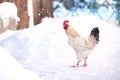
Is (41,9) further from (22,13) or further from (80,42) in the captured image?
(80,42)

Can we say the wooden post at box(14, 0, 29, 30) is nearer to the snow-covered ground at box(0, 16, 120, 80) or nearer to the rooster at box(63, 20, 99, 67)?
the snow-covered ground at box(0, 16, 120, 80)

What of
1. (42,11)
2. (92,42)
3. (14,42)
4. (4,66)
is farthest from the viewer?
(42,11)

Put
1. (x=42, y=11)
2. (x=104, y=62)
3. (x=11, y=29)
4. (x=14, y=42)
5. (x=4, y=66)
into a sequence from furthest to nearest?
(x=42, y=11)
(x=11, y=29)
(x=14, y=42)
(x=104, y=62)
(x=4, y=66)

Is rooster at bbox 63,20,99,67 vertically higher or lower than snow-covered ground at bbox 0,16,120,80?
higher

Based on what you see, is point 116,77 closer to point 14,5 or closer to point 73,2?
point 14,5

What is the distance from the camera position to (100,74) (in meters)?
5.46

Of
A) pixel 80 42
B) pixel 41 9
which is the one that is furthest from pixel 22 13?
pixel 80 42

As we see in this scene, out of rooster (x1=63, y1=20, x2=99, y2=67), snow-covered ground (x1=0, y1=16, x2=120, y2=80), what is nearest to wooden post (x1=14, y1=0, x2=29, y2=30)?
snow-covered ground (x1=0, y1=16, x2=120, y2=80)

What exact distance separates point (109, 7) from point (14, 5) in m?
2.68

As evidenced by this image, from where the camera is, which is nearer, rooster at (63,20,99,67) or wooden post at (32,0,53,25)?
rooster at (63,20,99,67)

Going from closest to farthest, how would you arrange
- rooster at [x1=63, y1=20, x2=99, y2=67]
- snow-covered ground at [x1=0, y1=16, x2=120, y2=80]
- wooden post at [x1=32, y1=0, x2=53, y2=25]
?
snow-covered ground at [x1=0, y1=16, x2=120, y2=80]
rooster at [x1=63, y1=20, x2=99, y2=67]
wooden post at [x1=32, y1=0, x2=53, y2=25]

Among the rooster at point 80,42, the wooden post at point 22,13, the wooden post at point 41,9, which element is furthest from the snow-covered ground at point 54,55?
the wooden post at point 41,9

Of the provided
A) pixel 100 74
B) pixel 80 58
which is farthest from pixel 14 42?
pixel 100 74

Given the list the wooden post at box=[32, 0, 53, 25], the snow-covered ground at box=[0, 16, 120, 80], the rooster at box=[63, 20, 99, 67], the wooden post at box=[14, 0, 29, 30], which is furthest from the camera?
the wooden post at box=[32, 0, 53, 25]
